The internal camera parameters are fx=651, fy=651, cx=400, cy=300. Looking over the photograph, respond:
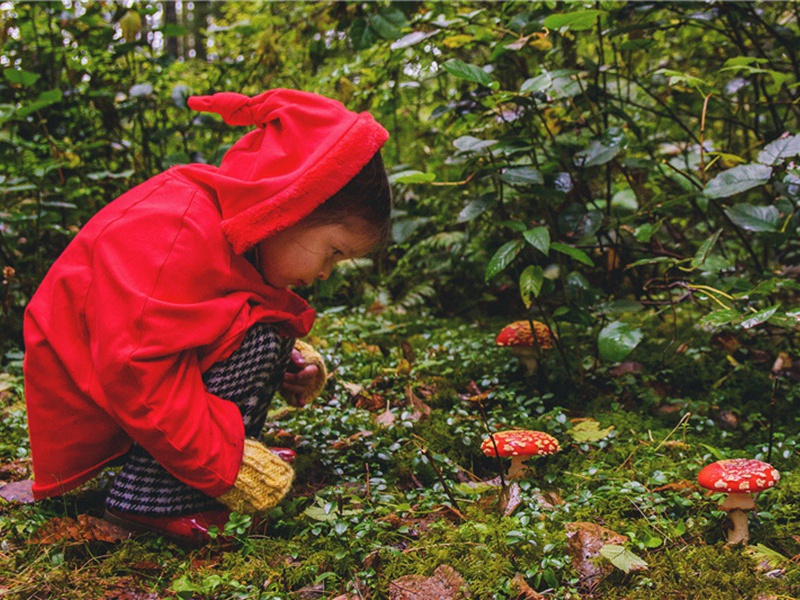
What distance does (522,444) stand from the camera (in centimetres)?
218

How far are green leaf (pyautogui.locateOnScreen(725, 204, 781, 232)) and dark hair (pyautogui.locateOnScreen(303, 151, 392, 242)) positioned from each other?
1.44 m

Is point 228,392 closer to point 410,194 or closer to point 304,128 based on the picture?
point 304,128

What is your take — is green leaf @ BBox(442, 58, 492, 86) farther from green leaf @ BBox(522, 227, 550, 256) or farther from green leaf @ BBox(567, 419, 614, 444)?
green leaf @ BBox(567, 419, 614, 444)

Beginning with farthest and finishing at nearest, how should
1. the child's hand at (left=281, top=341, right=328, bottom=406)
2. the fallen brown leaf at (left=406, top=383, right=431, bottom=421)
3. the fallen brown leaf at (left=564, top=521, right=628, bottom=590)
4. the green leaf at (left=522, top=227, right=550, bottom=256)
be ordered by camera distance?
the fallen brown leaf at (left=406, top=383, right=431, bottom=421) → the child's hand at (left=281, top=341, right=328, bottom=406) → the green leaf at (left=522, top=227, right=550, bottom=256) → the fallen brown leaf at (left=564, top=521, right=628, bottom=590)

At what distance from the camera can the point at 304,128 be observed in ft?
6.68

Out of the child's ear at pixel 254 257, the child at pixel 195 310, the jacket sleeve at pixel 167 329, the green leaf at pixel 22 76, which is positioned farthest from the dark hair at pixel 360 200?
the green leaf at pixel 22 76

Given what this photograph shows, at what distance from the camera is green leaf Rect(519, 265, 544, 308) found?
103 inches

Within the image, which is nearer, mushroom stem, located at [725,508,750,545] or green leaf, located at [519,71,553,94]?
mushroom stem, located at [725,508,750,545]

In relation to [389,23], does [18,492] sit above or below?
below

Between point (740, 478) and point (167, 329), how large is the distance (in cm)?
162

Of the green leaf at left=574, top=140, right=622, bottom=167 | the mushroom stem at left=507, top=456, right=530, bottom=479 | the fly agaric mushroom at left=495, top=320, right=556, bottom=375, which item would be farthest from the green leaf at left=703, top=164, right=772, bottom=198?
the mushroom stem at left=507, top=456, right=530, bottom=479

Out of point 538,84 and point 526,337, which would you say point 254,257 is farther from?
point 526,337

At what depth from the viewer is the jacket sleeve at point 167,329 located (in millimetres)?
1787

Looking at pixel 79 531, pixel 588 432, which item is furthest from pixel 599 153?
pixel 79 531
